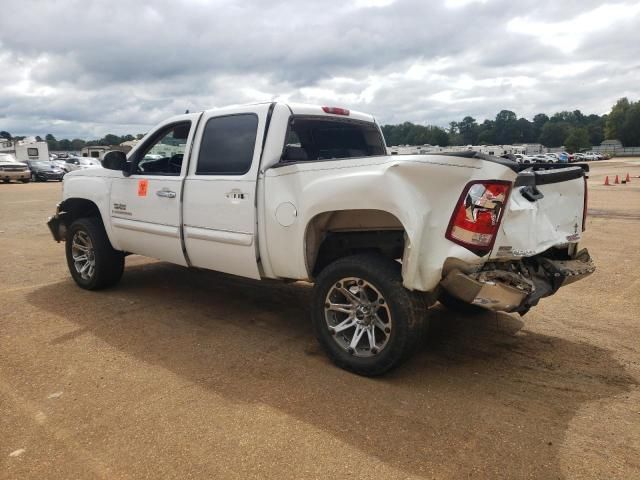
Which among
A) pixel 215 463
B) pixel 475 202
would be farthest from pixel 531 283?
pixel 215 463

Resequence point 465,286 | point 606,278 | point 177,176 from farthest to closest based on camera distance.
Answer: point 606,278, point 177,176, point 465,286

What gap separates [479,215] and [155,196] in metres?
3.25

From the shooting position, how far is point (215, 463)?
106 inches

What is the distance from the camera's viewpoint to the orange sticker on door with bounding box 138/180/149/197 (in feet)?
17.0

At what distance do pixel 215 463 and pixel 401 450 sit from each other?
1.00 meters

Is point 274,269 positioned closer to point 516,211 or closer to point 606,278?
point 516,211

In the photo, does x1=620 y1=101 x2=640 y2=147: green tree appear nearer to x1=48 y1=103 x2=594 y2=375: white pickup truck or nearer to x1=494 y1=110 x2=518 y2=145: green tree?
x1=494 y1=110 x2=518 y2=145: green tree

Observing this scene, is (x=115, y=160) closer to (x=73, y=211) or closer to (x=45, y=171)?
(x=73, y=211)

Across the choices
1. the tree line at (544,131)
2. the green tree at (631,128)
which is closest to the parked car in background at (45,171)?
the tree line at (544,131)

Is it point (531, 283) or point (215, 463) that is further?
point (531, 283)

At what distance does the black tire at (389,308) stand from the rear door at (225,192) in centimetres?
78

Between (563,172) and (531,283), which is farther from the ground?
(563,172)

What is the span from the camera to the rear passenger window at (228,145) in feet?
14.5

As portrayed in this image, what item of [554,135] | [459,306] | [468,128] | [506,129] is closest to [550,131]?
[554,135]
